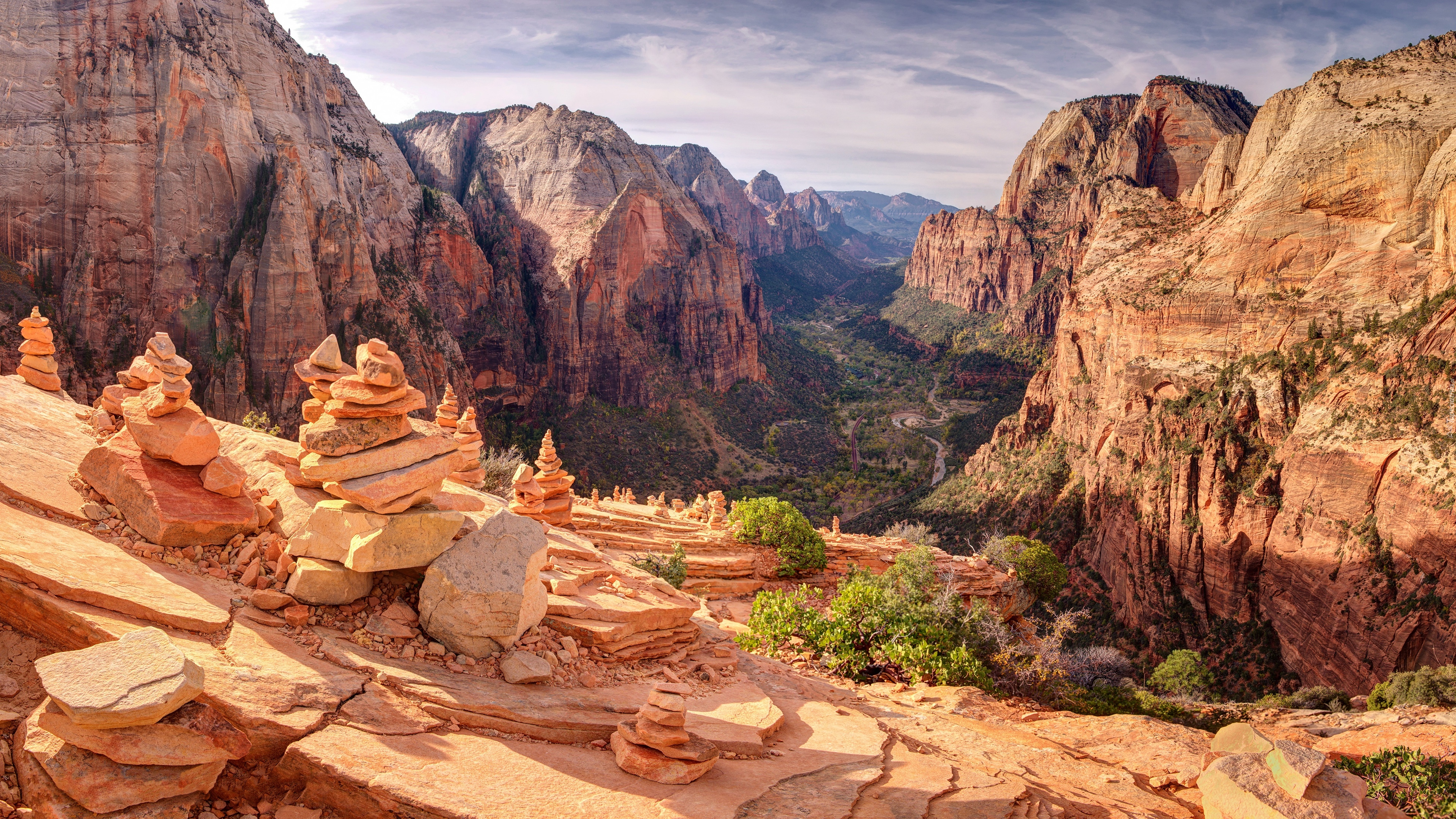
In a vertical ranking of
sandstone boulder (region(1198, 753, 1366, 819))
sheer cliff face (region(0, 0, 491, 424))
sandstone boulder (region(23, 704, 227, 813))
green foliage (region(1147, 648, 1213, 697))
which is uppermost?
sheer cliff face (region(0, 0, 491, 424))

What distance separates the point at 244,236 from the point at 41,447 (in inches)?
3160

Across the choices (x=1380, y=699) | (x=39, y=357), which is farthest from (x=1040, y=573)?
(x=39, y=357)

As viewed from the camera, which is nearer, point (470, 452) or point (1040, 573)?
point (470, 452)

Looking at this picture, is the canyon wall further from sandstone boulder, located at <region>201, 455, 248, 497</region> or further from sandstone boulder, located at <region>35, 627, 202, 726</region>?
sandstone boulder, located at <region>35, 627, 202, 726</region>

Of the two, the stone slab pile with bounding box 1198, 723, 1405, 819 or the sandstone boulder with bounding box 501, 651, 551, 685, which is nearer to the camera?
the stone slab pile with bounding box 1198, 723, 1405, 819

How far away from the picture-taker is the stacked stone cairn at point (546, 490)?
84.0 ft

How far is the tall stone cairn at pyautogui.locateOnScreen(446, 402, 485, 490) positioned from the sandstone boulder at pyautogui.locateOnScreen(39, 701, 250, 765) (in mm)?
14977

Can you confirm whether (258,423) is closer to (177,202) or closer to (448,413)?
(448,413)

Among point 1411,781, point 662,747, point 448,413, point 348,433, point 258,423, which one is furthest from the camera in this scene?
point 258,423

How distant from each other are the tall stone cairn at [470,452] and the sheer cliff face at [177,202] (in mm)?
61815

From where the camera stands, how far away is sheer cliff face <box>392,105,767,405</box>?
126000 mm

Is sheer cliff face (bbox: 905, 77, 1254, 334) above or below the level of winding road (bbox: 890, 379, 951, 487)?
above

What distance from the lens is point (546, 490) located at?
27531 millimetres

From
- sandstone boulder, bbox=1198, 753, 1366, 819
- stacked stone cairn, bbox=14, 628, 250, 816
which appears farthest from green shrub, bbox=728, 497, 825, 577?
stacked stone cairn, bbox=14, 628, 250, 816
